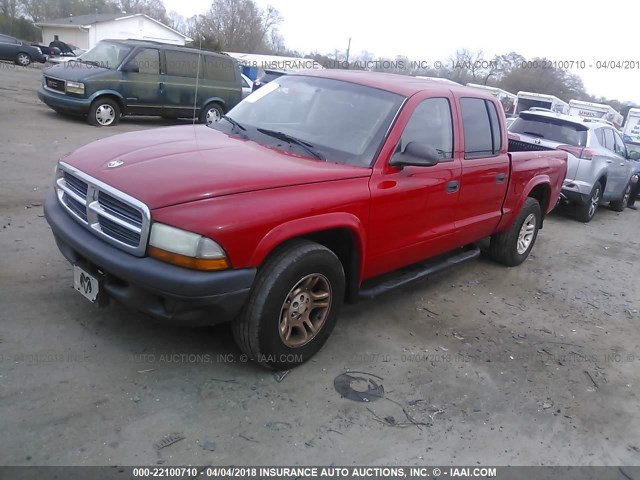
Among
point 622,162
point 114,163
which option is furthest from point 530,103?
point 114,163

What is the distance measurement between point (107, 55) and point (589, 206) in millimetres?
10759

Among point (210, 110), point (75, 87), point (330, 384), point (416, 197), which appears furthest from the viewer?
point (210, 110)

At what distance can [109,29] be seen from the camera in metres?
48.5

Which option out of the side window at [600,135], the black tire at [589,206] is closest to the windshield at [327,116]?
the black tire at [589,206]

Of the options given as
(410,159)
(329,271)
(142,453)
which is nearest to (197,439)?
(142,453)

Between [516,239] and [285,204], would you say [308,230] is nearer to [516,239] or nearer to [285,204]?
[285,204]

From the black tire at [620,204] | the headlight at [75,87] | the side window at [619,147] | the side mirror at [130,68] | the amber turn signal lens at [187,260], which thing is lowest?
the black tire at [620,204]

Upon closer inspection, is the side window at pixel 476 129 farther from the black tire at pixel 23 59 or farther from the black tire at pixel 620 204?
the black tire at pixel 23 59

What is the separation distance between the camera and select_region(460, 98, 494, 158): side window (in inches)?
184

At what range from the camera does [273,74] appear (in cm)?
1477

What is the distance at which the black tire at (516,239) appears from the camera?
5934 millimetres

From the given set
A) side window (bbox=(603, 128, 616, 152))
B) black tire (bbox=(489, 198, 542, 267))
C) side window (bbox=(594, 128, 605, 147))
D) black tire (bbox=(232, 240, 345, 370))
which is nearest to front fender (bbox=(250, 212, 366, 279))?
black tire (bbox=(232, 240, 345, 370))

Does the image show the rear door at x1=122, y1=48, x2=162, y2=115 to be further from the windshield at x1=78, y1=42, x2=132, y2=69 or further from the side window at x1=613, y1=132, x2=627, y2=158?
the side window at x1=613, y1=132, x2=627, y2=158

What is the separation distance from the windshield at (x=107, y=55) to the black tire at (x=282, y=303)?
10.4 metres
